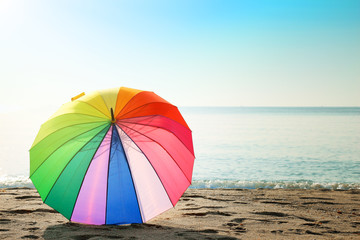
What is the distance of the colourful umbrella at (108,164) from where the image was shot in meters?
4.10

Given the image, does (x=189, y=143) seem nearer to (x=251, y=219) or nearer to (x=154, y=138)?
(x=154, y=138)

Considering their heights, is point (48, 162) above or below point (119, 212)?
above

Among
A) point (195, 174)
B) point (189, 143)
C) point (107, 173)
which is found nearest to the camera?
point (107, 173)

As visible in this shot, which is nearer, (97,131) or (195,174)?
(97,131)

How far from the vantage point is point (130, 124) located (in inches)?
169

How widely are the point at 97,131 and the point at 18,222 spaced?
83.1 inches

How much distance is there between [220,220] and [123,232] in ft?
5.41

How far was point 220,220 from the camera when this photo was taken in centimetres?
508

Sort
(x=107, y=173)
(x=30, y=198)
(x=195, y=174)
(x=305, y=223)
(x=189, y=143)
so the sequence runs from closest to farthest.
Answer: (x=107, y=173)
(x=189, y=143)
(x=305, y=223)
(x=30, y=198)
(x=195, y=174)

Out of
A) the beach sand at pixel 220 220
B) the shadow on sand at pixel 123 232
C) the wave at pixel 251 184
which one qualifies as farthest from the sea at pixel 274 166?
the shadow on sand at pixel 123 232

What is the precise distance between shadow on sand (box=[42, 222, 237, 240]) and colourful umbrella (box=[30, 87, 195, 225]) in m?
0.19

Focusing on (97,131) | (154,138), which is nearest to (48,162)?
(97,131)

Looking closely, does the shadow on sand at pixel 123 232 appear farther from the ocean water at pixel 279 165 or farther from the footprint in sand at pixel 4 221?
the ocean water at pixel 279 165

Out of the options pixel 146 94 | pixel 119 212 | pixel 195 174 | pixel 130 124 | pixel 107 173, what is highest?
pixel 146 94
